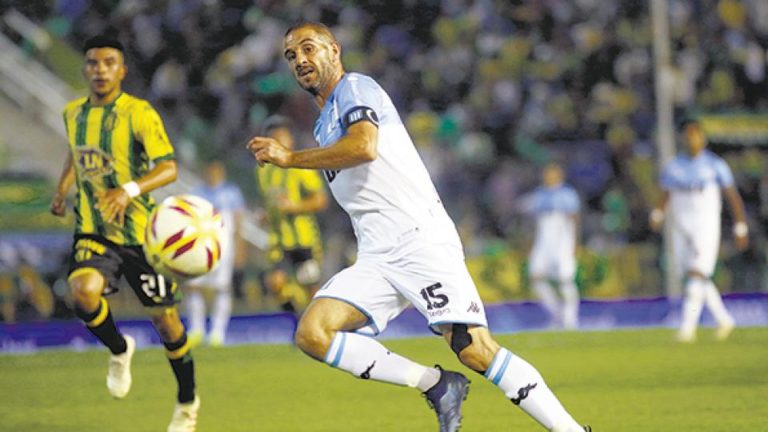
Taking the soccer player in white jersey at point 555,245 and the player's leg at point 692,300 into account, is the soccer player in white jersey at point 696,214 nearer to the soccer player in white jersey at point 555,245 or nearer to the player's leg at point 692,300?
the player's leg at point 692,300

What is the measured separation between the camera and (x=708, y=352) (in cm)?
1534

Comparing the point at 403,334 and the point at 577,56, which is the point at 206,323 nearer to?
the point at 403,334

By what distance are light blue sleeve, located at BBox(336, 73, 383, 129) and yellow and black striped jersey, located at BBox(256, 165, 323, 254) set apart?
30.7ft

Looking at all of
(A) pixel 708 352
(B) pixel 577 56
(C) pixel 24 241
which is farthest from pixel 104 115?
(B) pixel 577 56

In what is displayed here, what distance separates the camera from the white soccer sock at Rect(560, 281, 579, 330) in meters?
21.6

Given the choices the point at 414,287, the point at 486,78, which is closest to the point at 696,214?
the point at 486,78

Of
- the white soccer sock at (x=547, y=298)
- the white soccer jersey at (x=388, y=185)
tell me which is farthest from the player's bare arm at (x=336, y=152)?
the white soccer sock at (x=547, y=298)

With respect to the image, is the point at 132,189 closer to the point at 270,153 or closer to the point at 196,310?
the point at 270,153

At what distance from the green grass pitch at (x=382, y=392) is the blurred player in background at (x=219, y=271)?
1.78 m

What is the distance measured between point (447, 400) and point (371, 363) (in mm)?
460

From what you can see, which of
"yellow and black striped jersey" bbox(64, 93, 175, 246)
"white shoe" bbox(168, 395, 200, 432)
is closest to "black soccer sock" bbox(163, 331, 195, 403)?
"white shoe" bbox(168, 395, 200, 432)

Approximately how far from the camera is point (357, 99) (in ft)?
23.3

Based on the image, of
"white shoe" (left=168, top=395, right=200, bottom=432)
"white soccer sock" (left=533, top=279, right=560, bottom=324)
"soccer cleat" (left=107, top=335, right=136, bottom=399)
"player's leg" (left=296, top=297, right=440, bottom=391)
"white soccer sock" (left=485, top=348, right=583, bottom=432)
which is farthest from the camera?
"white soccer sock" (left=533, top=279, right=560, bottom=324)

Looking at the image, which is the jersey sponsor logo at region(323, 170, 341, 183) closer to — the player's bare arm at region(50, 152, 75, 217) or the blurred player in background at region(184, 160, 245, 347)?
the player's bare arm at region(50, 152, 75, 217)
